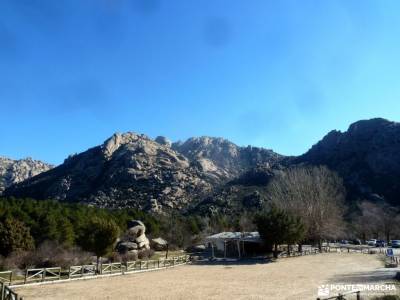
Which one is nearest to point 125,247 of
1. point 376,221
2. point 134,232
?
point 134,232

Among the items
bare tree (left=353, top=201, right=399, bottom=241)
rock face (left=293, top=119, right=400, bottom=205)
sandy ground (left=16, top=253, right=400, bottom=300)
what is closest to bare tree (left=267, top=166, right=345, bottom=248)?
bare tree (left=353, top=201, right=399, bottom=241)

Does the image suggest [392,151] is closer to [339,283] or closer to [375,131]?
[375,131]

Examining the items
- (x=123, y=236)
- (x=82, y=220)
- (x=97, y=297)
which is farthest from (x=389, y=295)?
(x=82, y=220)

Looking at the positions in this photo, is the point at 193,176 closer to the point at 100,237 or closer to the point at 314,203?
the point at 314,203

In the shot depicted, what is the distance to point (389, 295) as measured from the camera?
18.6 meters

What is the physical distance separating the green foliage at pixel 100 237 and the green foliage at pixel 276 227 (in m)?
18.5

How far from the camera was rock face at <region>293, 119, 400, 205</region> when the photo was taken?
110 m

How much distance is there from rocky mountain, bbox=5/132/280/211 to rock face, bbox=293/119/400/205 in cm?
4277

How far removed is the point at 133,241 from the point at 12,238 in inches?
694

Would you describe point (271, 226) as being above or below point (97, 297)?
above

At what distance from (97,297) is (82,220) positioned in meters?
33.0

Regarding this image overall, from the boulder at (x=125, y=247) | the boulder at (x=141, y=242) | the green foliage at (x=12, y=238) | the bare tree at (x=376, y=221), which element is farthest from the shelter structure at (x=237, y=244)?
the bare tree at (x=376, y=221)

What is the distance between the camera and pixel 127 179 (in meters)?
141

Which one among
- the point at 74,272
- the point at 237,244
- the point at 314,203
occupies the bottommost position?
the point at 74,272
